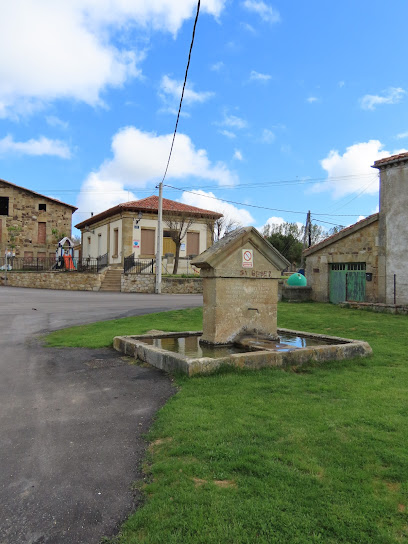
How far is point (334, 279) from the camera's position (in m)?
18.7

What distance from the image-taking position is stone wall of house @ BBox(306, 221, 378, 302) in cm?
1689

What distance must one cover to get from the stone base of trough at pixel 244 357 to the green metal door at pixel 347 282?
37.1ft

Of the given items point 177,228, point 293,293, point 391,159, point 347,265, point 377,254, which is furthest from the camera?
point 177,228

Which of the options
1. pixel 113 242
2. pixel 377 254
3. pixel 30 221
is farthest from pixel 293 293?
pixel 30 221

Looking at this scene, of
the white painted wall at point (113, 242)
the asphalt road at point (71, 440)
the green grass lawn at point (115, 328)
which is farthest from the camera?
the white painted wall at point (113, 242)

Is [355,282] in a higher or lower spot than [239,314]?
higher

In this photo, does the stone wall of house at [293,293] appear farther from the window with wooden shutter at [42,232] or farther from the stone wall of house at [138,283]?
the window with wooden shutter at [42,232]

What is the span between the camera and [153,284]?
990 inches

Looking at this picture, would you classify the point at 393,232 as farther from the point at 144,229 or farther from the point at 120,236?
the point at 120,236

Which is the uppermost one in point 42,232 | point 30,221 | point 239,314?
point 30,221

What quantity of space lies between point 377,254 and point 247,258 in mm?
11764

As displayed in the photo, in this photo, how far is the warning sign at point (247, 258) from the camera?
22.9 ft

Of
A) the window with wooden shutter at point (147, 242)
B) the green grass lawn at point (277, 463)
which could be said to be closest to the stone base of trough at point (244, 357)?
the green grass lawn at point (277, 463)

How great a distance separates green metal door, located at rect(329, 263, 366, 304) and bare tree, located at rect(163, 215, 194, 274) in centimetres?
1424
